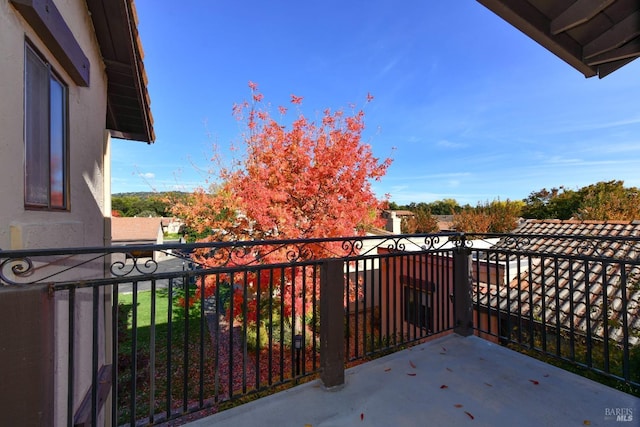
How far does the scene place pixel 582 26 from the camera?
2.08 m

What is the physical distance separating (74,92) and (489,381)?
469 cm

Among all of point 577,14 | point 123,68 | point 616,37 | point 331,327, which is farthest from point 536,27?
point 123,68

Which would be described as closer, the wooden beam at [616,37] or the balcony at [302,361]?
the balcony at [302,361]

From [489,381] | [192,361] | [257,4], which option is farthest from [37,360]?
[257,4]

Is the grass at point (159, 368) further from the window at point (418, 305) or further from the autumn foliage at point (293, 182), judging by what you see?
the window at point (418, 305)

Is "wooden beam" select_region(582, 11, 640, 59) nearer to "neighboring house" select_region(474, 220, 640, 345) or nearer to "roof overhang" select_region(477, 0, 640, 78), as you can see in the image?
"roof overhang" select_region(477, 0, 640, 78)

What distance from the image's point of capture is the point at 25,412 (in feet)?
4.30

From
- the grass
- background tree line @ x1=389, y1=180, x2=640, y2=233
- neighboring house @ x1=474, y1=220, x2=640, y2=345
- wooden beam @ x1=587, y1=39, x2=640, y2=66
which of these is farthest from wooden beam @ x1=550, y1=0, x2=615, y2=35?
background tree line @ x1=389, y1=180, x2=640, y2=233

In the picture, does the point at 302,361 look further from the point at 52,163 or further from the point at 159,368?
the point at 159,368

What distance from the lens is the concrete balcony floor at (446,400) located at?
1.87 metres

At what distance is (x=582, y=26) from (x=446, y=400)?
307cm

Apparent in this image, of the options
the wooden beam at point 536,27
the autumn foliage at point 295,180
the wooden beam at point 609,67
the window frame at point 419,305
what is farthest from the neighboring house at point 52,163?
the wooden beam at point 609,67

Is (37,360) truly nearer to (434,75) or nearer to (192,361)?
(192,361)

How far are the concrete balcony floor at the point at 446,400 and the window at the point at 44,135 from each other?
2.06 meters
